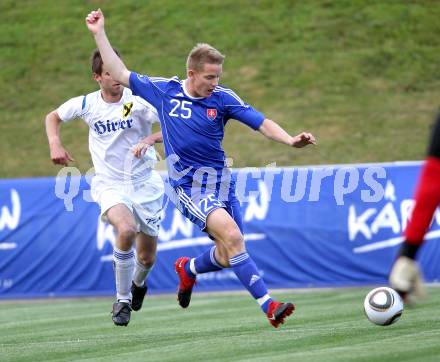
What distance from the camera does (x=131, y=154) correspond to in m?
9.71

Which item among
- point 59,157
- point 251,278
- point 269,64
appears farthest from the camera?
point 269,64

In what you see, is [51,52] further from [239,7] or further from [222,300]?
[222,300]

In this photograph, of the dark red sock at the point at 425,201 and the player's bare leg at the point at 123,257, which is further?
the player's bare leg at the point at 123,257

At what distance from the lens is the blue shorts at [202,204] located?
8.22 metres

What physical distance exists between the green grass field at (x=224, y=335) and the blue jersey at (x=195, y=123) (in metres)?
1.47

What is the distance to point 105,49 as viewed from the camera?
8469mm

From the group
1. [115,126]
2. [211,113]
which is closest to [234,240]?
[211,113]

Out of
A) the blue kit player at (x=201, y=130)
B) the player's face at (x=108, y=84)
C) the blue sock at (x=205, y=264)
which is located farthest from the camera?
the player's face at (x=108, y=84)

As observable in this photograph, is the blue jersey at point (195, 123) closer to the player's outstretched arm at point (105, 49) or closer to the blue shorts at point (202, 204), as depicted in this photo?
the blue shorts at point (202, 204)

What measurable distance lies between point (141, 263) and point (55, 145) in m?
1.54

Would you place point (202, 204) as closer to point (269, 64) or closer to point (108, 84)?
point (108, 84)

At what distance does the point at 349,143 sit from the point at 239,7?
628cm

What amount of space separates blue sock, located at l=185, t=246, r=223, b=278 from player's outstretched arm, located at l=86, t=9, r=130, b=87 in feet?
5.64

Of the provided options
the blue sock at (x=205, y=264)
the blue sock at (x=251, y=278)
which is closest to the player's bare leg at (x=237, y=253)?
the blue sock at (x=251, y=278)
